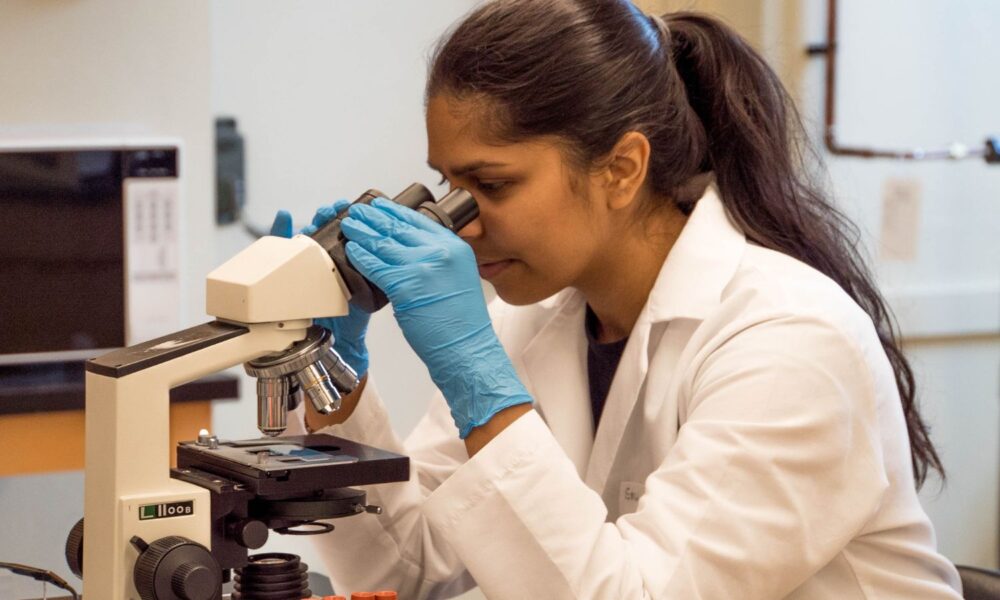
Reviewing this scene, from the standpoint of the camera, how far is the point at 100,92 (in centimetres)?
264

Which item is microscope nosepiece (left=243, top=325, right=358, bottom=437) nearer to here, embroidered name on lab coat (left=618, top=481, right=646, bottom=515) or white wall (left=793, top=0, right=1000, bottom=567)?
embroidered name on lab coat (left=618, top=481, right=646, bottom=515)

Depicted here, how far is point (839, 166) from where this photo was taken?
3.07m

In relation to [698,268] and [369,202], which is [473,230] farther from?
[698,268]

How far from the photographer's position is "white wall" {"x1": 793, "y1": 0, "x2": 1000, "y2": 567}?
305 cm

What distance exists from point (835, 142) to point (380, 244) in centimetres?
212

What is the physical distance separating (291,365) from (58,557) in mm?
1570

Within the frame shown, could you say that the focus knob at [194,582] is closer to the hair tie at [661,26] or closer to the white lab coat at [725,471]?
the white lab coat at [725,471]

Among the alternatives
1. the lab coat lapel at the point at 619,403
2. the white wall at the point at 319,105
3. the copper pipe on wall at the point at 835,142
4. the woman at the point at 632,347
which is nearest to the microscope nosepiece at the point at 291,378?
the woman at the point at 632,347

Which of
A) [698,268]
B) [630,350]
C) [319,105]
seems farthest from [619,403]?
[319,105]

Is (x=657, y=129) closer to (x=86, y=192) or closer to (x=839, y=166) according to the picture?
(x=86, y=192)

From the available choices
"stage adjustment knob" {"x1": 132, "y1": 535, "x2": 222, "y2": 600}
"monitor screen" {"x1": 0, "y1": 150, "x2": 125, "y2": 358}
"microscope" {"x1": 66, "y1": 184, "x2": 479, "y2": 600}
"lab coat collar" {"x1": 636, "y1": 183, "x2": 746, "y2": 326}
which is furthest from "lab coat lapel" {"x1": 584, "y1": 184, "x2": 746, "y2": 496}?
"monitor screen" {"x1": 0, "y1": 150, "x2": 125, "y2": 358}

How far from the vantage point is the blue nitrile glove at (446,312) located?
1177 millimetres

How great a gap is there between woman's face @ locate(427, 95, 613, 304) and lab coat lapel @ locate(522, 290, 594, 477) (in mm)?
194

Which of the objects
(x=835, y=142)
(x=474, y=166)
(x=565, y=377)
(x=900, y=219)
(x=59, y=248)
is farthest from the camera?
(x=900, y=219)
